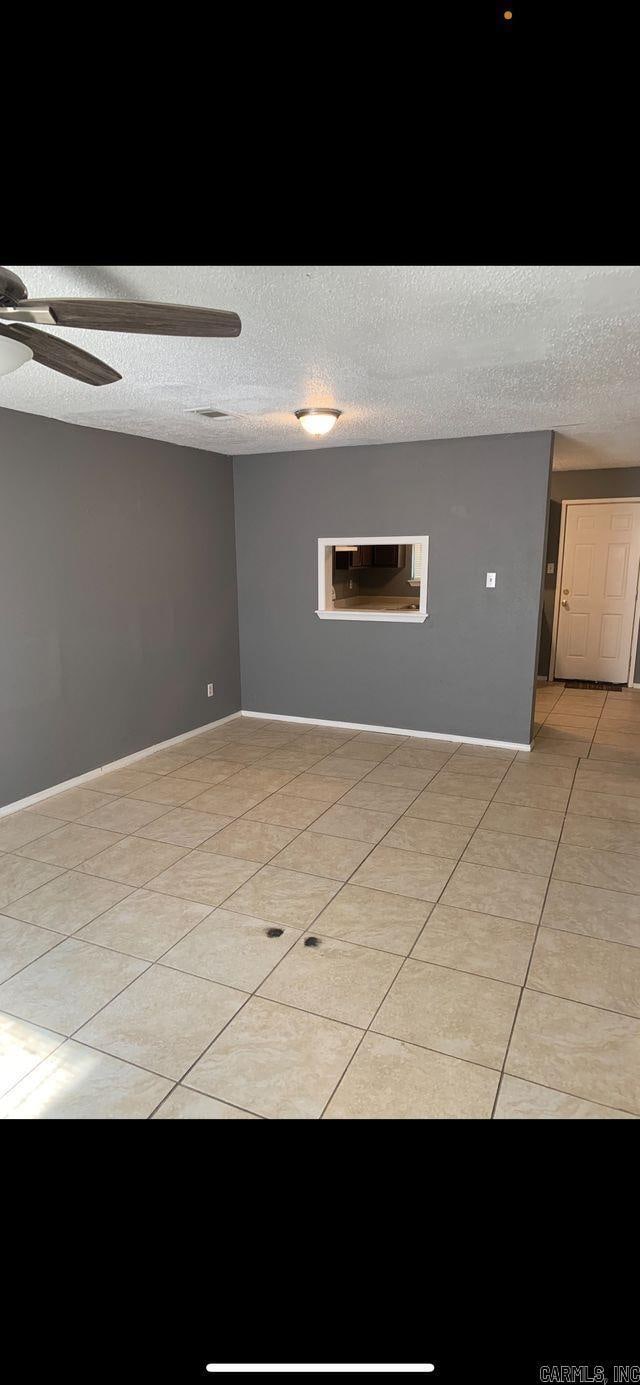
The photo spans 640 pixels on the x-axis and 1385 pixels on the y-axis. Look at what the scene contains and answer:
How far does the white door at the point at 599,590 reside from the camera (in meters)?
6.61

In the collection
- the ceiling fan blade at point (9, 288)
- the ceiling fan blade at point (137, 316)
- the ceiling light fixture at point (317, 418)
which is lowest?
the ceiling fan blade at point (137, 316)

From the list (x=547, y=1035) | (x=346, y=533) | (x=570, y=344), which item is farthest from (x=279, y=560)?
(x=547, y=1035)

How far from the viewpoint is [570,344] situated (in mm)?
2408

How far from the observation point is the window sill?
195 inches

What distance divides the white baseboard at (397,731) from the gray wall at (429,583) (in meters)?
0.04

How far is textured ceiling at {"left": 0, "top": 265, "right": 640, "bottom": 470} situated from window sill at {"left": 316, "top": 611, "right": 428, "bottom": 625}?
4.18ft

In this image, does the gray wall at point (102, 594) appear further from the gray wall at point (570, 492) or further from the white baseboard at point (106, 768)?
the gray wall at point (570, 492)

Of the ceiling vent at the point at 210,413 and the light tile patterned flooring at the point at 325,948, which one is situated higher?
the ceiling vent at the point at 210,413

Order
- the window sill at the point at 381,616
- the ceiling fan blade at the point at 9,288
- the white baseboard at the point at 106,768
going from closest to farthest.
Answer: the ceiling fan blade at the point at 9,288 → the white baseboard at the point at 106,768 → the window sill at the point at 381,616

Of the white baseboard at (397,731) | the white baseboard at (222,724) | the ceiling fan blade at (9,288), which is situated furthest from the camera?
the white baseboard at (397,731)

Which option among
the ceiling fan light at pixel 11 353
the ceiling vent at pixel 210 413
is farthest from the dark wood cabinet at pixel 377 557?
the ceiling fan light at pixel 11 353
